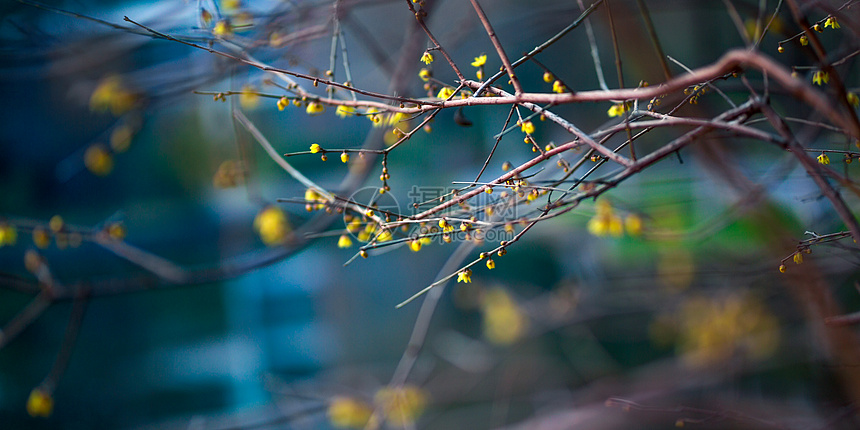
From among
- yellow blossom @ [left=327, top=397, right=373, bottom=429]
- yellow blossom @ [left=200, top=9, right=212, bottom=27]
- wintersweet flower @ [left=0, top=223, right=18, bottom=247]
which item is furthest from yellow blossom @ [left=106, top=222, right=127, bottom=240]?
yellow blossom @ [left=327, top=397, right=373, bottom=429]

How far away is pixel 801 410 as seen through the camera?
1.44m

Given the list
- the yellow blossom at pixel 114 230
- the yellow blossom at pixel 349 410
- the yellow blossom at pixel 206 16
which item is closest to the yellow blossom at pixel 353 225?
the yellow blossom at pixel 206 16

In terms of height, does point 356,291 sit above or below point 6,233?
below

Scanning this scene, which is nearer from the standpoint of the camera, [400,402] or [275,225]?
[275,225]

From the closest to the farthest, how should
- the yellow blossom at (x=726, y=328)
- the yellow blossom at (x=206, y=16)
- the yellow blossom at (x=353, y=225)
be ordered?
1. the yellow blossom at (x=353, y=225)
2. the yellow blossom at (x=206, y=16)
3. the yellow blossom at (x=726, y=328)

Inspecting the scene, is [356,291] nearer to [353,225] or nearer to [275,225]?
[275,225]

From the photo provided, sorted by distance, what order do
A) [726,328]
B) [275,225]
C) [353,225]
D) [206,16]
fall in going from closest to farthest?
[353,225] < [206,16] < [275,225] < [726,328]

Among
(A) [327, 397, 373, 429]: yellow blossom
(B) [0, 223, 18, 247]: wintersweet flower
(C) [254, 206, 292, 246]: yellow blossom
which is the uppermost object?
(B) [0, 223, 18, 247]: wintersweet flower

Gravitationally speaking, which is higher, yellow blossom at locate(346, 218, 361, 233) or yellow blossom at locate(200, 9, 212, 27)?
yellow blossom at locate(200, 9, 212, 27)

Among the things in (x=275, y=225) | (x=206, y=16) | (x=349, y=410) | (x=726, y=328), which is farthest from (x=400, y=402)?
(x=726, y=328)

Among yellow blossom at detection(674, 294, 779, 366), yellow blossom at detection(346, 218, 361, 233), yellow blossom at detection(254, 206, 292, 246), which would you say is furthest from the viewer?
yellow blossom at detection(674, 294, 779, 366)

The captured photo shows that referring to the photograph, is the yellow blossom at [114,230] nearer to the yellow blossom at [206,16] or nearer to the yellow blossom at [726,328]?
the yellow blossom at [206,16]

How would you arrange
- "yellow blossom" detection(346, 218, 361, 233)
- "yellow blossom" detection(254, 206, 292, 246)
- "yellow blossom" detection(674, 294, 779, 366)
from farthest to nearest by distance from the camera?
"yellow blossom" detection(674, 294, 779, 366) < "yellow blossom" detection(254, 206, 292, 246) < "yellow blossom" detection(346, 218, 361, 233)

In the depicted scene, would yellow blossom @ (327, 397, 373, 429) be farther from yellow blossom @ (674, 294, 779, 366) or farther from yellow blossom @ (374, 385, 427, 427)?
yellow blossom @ (674, 294, 779, 366)
